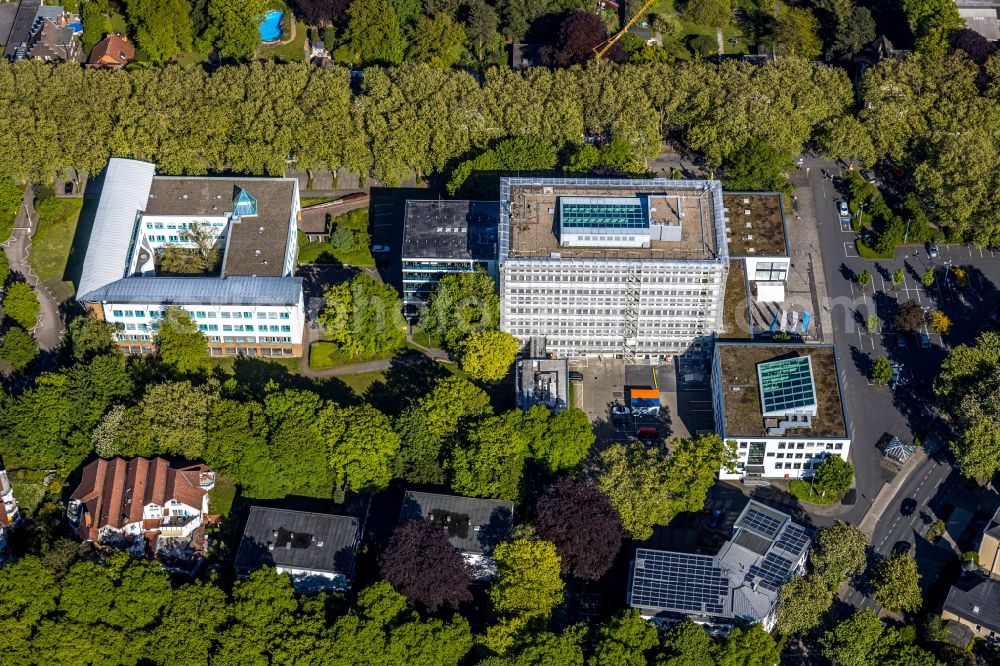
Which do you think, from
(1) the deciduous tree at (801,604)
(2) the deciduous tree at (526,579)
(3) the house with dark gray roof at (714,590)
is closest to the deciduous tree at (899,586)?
(1) the deciduous tree at (801,604)

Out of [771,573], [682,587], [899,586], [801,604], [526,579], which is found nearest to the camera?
[526,579]

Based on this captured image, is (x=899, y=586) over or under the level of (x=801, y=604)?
over

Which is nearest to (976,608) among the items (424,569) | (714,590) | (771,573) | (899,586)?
(899,586)

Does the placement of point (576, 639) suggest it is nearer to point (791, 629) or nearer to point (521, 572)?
point (521, 572)

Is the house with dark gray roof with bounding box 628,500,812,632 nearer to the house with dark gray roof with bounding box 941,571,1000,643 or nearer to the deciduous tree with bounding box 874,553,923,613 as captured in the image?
the deciduous tree with bounding box 874,553,923,613

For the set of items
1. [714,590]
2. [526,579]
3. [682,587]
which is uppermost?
[526,579]

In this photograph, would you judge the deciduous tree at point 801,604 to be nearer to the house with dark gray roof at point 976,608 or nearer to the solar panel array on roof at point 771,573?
the solar panel array on roof at point 771,573

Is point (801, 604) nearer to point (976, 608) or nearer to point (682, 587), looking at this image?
point (682, 587)
